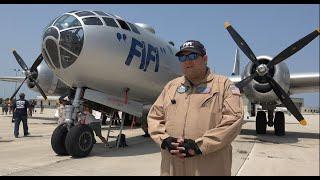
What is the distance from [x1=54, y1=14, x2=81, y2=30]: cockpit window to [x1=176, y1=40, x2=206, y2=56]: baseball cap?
655 centimetres

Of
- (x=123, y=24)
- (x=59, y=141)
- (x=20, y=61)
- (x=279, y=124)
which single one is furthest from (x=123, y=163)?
(x=20, y=61)

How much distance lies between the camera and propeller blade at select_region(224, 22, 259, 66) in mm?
14391

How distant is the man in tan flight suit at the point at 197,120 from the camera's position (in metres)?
2.64

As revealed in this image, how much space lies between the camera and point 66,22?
9023 mm

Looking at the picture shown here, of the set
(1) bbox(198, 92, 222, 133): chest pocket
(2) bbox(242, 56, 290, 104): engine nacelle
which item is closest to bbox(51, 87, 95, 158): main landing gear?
(1) bbox(198, 92, 222, 133): chest pocket

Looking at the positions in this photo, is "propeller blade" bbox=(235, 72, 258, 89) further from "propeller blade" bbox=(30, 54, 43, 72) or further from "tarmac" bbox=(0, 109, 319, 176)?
"propeller blade" bbox=(30, 54, 43, 72)

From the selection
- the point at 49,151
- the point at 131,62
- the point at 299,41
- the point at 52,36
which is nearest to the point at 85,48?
the point at 52,36

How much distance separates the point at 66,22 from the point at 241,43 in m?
7.80

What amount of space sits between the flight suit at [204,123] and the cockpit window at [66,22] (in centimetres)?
659

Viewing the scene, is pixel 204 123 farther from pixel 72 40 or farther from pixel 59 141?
pixel 59 141

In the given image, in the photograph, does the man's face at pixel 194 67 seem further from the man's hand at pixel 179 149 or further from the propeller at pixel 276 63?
the propeller at pixel 276 63

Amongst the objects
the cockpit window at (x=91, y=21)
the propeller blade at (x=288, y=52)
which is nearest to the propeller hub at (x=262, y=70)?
the propeller blade at (x=288, y=52)
